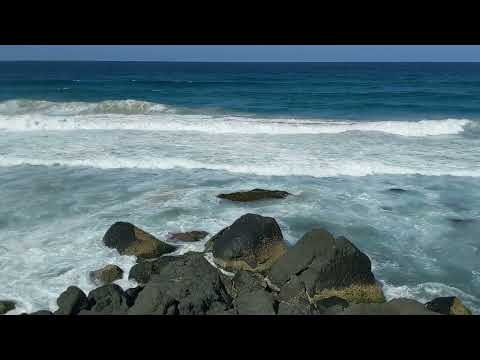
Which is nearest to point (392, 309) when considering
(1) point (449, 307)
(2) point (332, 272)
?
(1) point (449, 307)

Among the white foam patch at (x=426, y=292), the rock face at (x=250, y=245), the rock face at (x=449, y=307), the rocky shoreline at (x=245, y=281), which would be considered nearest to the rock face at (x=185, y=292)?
the rocky shoreline at (x=245, y=281)

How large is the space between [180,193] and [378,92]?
34.3 meters

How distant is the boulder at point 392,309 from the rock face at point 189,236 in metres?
4.12

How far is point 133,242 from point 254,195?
3958 millimetres

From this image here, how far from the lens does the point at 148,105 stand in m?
29.7

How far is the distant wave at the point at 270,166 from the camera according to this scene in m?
14.2

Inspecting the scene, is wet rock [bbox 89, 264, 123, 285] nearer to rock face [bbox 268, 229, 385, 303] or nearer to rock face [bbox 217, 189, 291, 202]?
rock face [bbox 268, 229, 385, 303]

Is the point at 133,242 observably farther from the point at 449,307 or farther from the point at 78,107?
the point at 78,107

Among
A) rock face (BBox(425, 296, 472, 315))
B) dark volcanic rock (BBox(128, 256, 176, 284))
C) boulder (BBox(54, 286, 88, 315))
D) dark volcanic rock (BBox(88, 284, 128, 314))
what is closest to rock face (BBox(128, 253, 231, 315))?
dark volcanic rock (BBox(88, 284, 128, 314))

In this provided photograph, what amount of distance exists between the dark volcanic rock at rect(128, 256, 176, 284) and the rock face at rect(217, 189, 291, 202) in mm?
4028

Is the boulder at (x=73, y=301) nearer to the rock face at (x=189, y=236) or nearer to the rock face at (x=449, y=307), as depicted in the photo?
the rock face at (x=189, y=236)

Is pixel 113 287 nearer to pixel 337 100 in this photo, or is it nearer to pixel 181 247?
pixel 181 247
